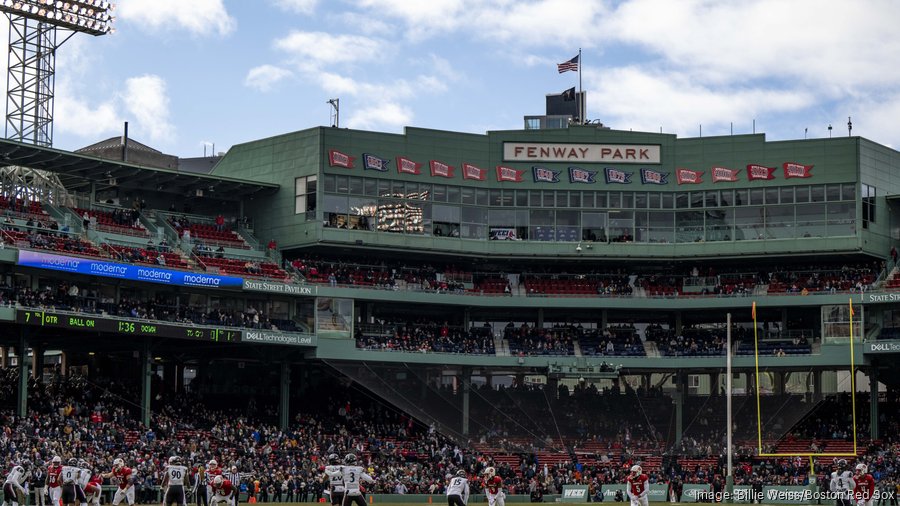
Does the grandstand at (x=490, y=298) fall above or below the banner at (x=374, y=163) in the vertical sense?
below

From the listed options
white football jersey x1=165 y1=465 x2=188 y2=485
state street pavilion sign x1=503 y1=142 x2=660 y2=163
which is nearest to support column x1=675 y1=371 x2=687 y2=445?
state street pavilion sign x1=503 y1=142 x2=660 y2=163

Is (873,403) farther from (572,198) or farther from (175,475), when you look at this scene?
(175,475)

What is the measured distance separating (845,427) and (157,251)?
124 feet

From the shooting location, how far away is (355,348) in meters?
70.5

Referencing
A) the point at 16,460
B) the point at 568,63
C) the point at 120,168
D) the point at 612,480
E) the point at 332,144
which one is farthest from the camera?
the point at 568,63

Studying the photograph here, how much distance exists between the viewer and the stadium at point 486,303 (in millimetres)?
64438

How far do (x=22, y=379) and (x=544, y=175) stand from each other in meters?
32.0

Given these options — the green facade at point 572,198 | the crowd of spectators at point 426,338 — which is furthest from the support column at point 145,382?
the crowd of spectators at point 426,338

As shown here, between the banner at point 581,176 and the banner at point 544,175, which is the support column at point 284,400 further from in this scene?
the banner at point 581,176

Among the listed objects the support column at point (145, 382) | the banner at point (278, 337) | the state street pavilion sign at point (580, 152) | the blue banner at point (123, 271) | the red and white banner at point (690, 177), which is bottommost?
the support column at point (145, 382)

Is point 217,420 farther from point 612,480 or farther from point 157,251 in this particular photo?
point 612,480

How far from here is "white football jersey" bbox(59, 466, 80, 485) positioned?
39531 mm

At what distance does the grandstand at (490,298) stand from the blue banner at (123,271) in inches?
8.8

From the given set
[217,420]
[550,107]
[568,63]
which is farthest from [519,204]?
[550,107]
